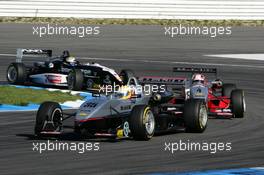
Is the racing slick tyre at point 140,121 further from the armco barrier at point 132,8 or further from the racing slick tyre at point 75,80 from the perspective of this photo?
the armco barrier at point 132,8

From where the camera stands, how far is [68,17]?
44.8m

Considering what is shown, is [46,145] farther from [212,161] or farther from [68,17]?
[68,17]

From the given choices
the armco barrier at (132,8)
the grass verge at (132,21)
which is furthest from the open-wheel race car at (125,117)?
the grass verge at (132,21)

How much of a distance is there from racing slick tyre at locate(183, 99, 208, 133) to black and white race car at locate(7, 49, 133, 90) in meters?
6.79

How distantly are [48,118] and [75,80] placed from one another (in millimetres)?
7847

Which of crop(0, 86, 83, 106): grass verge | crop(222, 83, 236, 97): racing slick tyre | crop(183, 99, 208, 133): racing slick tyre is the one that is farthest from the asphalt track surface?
crop(0, 86, 83, 106): grass verge

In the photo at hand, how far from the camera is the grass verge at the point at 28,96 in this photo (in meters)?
21.8

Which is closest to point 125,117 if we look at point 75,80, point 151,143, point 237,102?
point 151,143

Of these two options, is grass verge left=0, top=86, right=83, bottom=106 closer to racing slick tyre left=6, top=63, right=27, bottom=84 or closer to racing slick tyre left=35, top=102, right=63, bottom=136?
racing slick tyre left=6, top=63, right=27, bottom=84

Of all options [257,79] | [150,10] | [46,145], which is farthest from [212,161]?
[150,10]

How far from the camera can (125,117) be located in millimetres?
16828

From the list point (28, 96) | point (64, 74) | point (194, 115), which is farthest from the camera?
point (64, 74)

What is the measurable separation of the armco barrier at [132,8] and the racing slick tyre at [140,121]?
28.4 metres

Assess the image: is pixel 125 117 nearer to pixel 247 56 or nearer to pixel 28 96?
pixel 28 96
